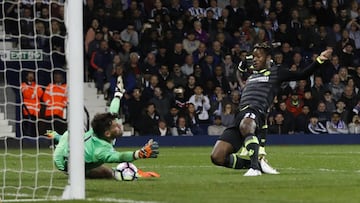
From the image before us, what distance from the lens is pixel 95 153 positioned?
12.8m

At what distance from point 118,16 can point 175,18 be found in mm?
1678

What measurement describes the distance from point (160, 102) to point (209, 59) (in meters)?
2.23

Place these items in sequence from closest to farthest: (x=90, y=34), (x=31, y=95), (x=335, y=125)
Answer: (x=31, y=95)
(x=90, y=34)
(x=335, y=125)

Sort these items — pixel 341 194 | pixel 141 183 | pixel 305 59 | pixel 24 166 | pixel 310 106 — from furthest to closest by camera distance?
pixel 305 59 → pixel 310 106 → pixel 24 166 → pixel 141 183 → pixel 341 194

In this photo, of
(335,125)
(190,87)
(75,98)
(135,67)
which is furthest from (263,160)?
(335,125)

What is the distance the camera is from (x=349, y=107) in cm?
2836

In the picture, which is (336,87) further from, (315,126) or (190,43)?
(190,43)

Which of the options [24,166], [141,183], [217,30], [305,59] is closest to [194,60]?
[217,30]

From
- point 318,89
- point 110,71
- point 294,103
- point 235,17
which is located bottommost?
point 294,103

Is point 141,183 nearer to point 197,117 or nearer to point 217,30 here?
point 197,117

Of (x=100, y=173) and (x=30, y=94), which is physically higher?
(x=30, y=94)

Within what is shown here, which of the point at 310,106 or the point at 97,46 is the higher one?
the point at 97,46

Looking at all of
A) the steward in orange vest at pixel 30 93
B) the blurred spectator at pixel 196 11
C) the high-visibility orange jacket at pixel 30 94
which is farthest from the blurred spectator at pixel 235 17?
the high-visibility orange jacket at pixel 30 94

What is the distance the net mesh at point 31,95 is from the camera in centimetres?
1356
